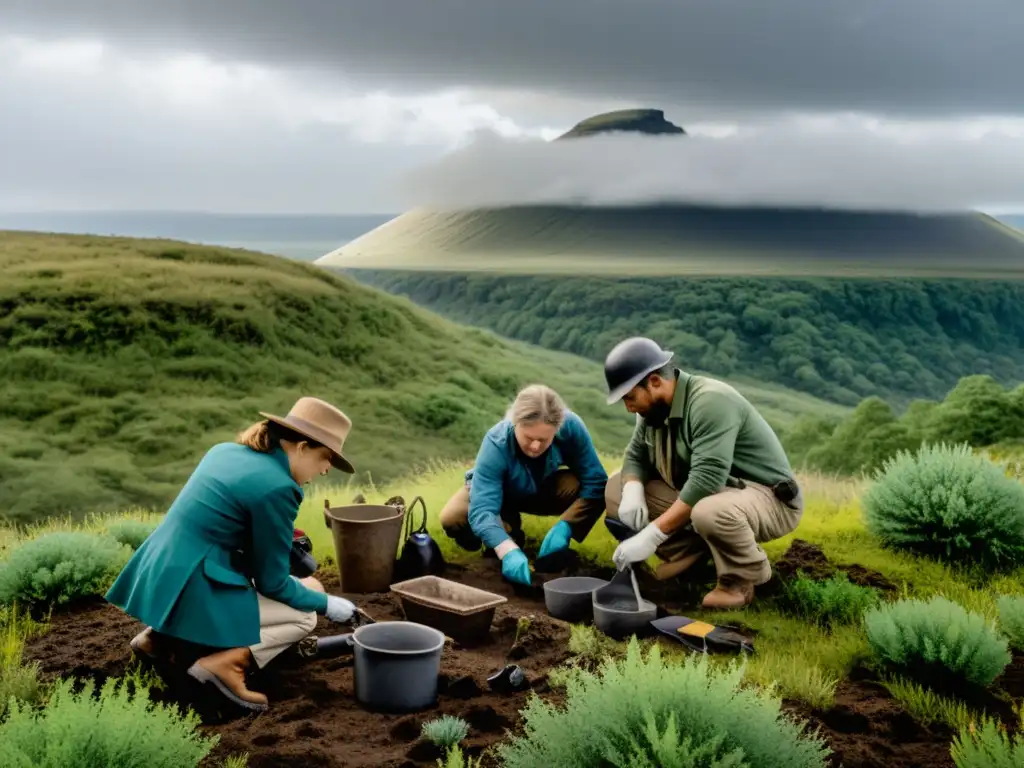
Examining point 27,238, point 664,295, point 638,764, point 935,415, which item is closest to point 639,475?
point 638,764

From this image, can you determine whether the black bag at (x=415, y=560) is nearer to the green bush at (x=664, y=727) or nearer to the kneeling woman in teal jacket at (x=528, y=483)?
the kneeling woman in teal jacket at (x=528, y=483)

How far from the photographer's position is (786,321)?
116875 millimetres

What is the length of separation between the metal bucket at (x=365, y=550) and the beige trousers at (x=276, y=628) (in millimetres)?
1354

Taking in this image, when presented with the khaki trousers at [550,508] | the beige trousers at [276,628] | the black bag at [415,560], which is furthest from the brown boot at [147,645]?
the khaki trousers at [550,508]

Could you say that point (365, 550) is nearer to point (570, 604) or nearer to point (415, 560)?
point (415, 560)

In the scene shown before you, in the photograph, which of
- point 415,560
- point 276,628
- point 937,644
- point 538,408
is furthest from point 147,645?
point 937,644

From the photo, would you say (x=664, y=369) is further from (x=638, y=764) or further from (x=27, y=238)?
(x=27, y=238)

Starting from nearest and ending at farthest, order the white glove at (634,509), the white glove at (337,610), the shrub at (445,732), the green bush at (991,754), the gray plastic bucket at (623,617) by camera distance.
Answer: the green bush at (991,754), the shrub at (445,732), the white glove at (337,610), the gray plastic bucket at (623,617), the white glove at (634,509)

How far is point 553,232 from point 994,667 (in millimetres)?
161779

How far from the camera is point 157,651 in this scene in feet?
15.9

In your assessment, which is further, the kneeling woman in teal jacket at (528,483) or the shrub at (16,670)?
the kneeling woman in teal jacket at (528,483)

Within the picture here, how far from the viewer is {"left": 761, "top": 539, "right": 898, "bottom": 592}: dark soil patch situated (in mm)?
7172

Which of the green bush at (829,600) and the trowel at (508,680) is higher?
the trowel at (508,680)

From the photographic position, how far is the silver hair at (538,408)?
21.3 feet
